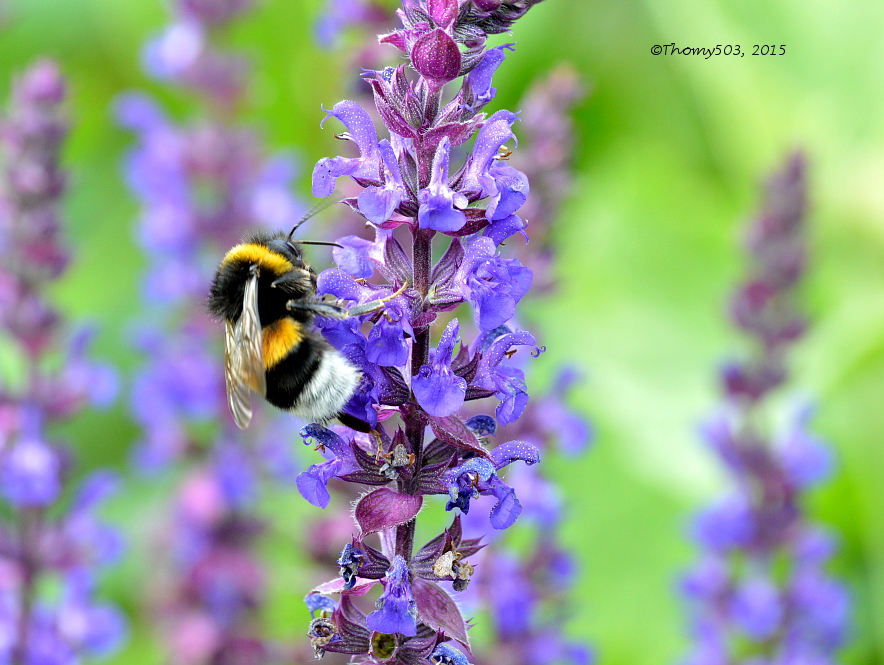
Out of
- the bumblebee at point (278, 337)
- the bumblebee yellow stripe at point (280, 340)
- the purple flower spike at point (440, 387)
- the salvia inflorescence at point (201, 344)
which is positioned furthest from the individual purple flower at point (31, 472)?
the purple flower spike at point (440, 387)

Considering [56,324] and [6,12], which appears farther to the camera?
[6,12]

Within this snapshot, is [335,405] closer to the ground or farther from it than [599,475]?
closer to the ground

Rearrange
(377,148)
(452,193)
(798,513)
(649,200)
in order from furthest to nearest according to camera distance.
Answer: (649,200)
(798,513)
(377,148)
(452,193)

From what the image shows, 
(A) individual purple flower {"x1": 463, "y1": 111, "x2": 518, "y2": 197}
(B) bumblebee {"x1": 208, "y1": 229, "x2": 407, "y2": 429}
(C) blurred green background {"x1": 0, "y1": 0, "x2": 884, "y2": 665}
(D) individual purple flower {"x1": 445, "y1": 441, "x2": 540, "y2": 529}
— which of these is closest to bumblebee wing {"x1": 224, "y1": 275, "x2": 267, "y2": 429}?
(B) bumblebee {"x1": 208, "y1": 229, "x2": 407, "y2": 429}

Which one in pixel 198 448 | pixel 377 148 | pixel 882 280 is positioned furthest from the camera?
pixel 882 280

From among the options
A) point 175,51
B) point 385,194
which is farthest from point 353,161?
point 175,51

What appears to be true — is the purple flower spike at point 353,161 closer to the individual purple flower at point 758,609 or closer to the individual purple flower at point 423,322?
the individual purple flower at point 423,322

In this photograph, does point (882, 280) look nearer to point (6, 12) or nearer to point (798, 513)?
point (798, 513)

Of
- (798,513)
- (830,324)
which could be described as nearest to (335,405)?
(798,513)
